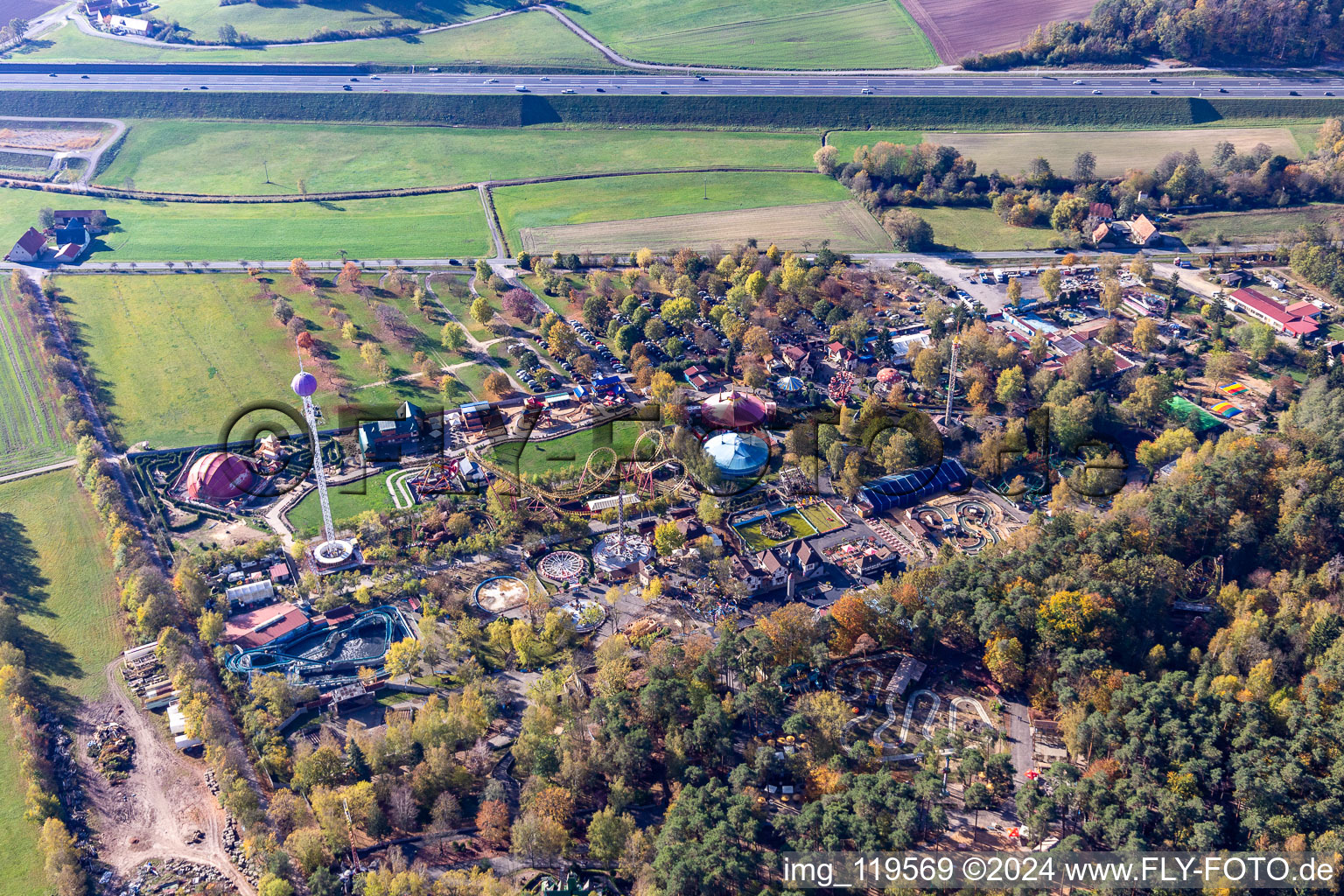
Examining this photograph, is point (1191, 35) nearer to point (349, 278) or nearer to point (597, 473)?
point (597, 473)

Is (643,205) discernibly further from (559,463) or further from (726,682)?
(726,682)

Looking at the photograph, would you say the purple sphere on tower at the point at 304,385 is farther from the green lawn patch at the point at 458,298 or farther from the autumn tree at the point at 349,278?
the autumn tree at the point at 349,278

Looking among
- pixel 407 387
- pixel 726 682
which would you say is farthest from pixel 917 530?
pixel 407 387

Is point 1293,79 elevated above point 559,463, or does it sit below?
above

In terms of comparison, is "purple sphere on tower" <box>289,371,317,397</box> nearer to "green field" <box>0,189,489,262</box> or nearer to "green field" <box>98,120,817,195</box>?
"green field" <box>0,189,489,262</box>

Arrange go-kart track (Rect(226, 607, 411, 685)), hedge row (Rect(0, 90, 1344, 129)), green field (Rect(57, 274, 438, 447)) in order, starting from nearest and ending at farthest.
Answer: go-kart track (Rect(226, 607, 411, 685)) → green field (Rect(57, 274, 438, 447)) → hedge row (Rect(0, 90, 1344, 129))

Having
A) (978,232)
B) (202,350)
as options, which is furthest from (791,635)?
(978,232)

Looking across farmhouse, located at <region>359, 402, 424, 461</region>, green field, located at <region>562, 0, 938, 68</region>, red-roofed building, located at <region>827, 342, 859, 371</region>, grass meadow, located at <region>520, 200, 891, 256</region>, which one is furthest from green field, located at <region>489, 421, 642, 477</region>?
green field, located at <region>562, 0, 938, 68</region>
